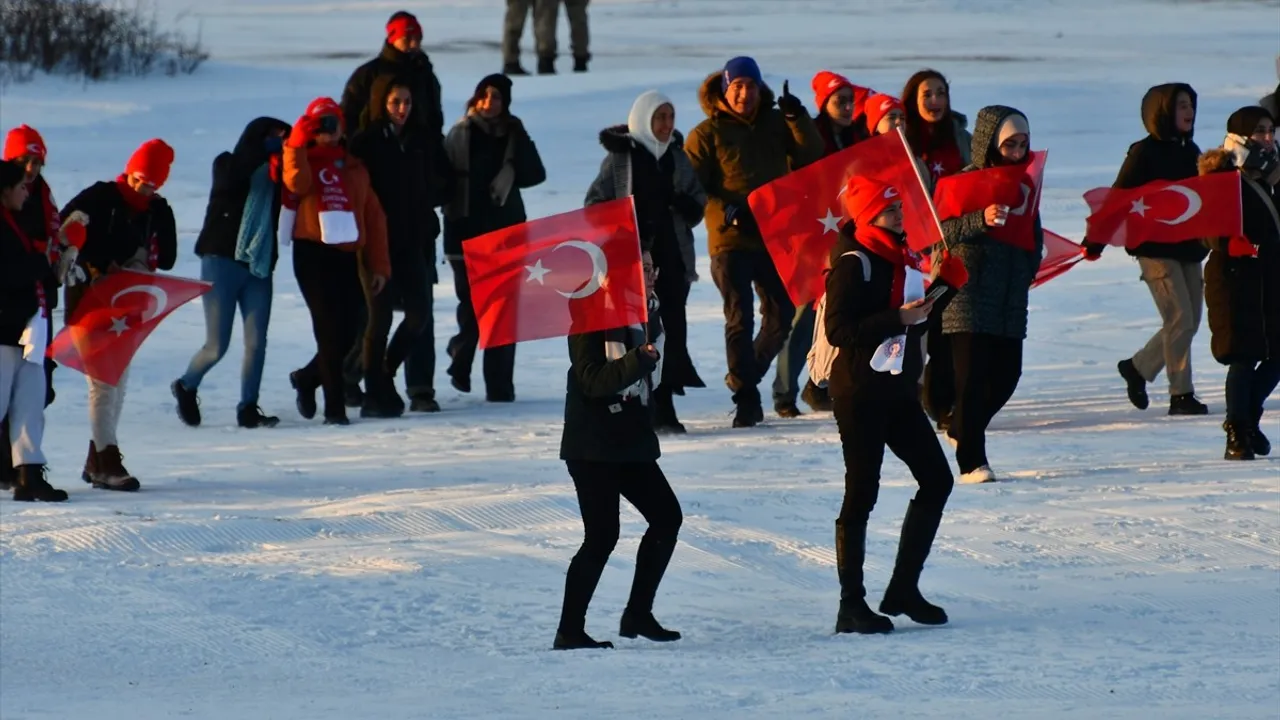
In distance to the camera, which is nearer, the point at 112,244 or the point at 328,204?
the point at 112,244

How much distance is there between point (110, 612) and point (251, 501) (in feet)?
6.62

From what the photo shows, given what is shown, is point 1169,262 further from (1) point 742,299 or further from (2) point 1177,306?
(1) point 742,299

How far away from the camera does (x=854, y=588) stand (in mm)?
8180

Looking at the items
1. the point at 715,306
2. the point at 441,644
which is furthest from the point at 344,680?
the point at 715,306

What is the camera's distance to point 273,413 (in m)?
13.5

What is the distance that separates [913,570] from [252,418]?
5617 millimetres

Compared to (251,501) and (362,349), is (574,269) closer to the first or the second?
(251,501)

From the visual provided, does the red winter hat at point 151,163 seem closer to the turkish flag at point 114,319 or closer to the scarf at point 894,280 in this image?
the turkish flag at point 114,319

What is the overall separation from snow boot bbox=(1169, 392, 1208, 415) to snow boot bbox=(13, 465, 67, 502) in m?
5.87

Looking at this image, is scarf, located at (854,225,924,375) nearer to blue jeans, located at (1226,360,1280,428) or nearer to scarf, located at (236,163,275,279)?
blue jeans, located at (1226,360,1280,428)

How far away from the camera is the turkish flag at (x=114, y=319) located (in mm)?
11102

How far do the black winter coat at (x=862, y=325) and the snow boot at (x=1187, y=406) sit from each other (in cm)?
485

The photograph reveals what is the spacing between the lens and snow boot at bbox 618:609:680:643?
8.20 meters

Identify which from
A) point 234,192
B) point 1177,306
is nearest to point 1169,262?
point 1177,306
